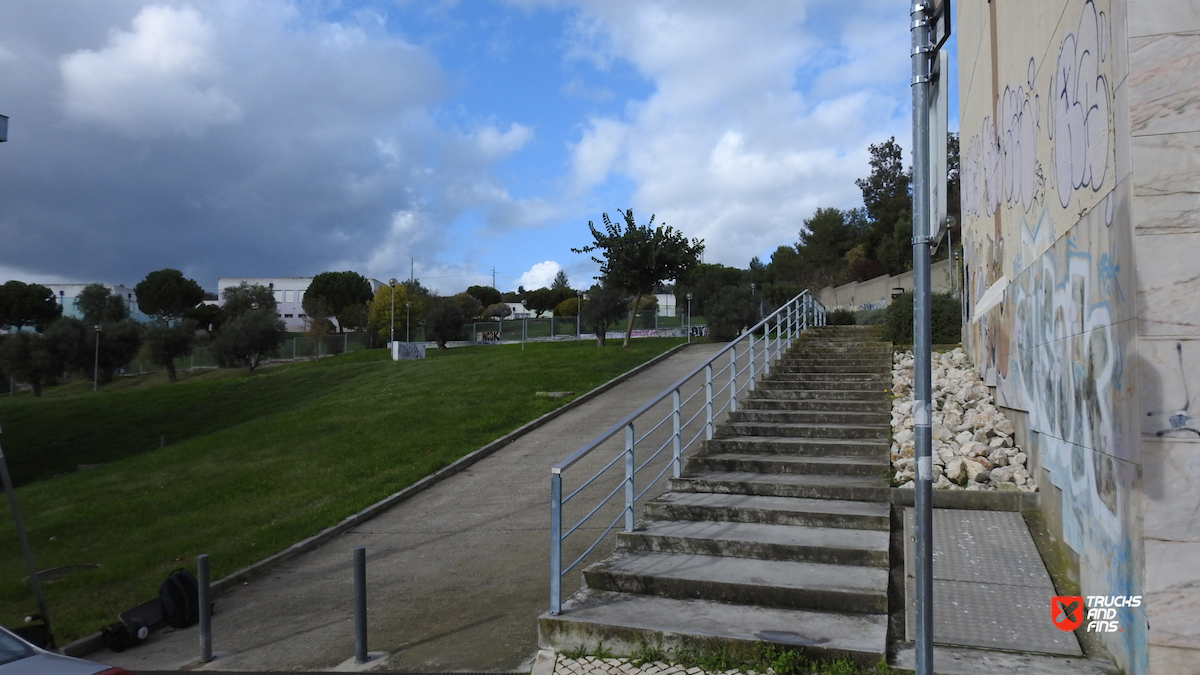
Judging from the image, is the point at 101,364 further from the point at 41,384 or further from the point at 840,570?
the point at 840,570

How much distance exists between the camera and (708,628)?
5277 millimetres

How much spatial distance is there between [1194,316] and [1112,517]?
132 centimetres

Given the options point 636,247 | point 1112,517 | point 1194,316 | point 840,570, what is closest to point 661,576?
point 840,570

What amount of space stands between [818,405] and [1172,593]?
21.7 ft

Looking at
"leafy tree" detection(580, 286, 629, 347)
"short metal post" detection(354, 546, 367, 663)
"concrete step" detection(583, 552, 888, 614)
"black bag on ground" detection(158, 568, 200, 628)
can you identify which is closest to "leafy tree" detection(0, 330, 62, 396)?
"leafy tree" detection(580, 286, 629, 347)

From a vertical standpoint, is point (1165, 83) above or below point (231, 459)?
above

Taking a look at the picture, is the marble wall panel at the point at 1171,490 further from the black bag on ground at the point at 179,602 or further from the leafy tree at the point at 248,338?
the leafy tree at the point at 248,338

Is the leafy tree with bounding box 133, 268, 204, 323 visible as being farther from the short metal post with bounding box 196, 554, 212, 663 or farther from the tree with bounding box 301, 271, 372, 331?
the short metal post with bounding box 196, 554, 212, 663

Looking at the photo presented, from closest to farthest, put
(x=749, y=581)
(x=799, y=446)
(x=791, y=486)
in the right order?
(x=749, y=581) < (x=791, y=486) < (x=799, y=446)

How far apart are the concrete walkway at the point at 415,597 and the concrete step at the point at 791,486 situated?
70.5 inches

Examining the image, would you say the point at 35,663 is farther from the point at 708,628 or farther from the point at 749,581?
the point at 749,581

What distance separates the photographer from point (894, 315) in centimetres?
1481

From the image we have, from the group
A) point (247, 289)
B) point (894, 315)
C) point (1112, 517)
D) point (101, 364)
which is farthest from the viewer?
point (247, 289)

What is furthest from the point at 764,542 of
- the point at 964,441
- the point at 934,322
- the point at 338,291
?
the point at 338,291
